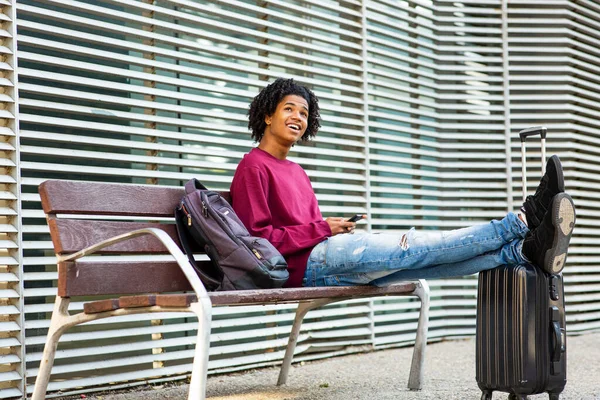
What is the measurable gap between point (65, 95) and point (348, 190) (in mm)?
2548

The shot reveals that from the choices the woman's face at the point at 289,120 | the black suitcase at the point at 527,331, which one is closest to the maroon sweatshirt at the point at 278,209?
the woman's face at the point at 289,120

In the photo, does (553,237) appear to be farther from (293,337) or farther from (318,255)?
(293,337)

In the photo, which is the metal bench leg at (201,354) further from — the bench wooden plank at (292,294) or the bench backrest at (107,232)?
the bench backrest at (107,232)

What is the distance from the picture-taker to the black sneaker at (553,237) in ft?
10.2

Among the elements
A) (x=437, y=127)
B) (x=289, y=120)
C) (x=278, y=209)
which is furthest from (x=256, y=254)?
A: (x=437, y=127)

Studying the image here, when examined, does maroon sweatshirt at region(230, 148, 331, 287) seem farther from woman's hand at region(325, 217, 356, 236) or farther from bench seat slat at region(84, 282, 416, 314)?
bench seat slat at region(84, 282, 416, 314)

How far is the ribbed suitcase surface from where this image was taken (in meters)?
3.43

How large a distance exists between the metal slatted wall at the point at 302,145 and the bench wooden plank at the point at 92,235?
73cm

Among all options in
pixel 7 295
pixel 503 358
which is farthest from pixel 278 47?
pixel 503 358

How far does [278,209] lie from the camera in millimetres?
3891

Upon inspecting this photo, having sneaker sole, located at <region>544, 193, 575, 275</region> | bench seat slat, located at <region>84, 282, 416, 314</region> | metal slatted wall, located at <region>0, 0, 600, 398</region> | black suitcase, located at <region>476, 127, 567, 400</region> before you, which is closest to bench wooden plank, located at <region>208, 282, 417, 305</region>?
bench seat slat, located at <region>84, 282, 416, 314</region>

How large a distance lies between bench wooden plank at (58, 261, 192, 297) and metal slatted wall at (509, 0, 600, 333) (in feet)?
14.2

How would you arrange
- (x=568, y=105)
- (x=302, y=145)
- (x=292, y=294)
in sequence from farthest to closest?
(x=568, y=105), (x=302, y=145), (x=292, y=294)

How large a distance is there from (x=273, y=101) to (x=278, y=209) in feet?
2.20
